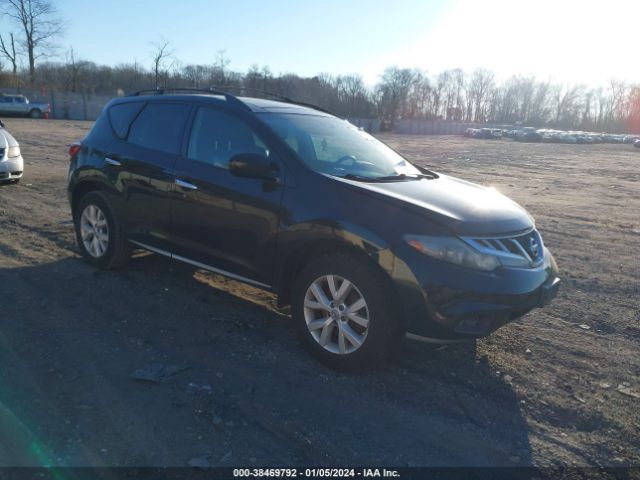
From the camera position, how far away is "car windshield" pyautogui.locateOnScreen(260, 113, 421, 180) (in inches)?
163

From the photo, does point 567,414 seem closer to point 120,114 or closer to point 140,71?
point 120,114

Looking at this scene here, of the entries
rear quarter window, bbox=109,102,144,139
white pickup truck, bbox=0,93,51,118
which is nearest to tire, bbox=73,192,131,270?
rear quarter window, bbox=109,102,144,139

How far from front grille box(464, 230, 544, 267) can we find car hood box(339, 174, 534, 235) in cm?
5

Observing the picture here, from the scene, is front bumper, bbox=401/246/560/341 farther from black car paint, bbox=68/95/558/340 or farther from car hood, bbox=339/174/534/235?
car hood, bbox=339/174/534/235

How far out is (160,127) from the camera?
195 inches

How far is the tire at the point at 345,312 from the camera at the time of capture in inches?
135

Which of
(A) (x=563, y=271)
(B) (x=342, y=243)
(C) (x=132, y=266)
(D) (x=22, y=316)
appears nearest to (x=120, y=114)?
(C) (x=132, y=266)

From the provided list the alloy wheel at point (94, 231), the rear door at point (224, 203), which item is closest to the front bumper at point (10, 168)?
the alloy wheel at point (94, 231)

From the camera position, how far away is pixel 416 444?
9.67ft

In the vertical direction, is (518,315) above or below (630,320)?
above

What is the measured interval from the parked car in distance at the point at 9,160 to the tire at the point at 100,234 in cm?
541

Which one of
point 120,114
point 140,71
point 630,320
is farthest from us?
point 140,71

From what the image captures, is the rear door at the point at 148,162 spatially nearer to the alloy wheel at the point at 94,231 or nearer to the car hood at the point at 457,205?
the alloy wheel at the point at 94,231

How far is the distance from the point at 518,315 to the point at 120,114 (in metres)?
4.40
